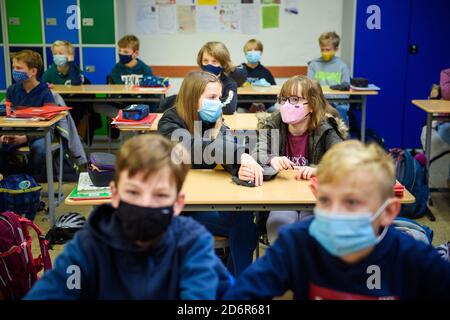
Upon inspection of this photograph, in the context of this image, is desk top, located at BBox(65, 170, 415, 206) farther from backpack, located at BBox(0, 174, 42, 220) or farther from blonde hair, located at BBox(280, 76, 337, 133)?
backpack, located at BBox(0, 174, 42, 220)

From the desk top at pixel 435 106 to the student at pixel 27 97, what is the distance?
298cm

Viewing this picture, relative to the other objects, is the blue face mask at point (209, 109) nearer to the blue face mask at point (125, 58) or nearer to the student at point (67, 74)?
the student at point (67, 74)

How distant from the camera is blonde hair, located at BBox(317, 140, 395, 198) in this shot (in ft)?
5.24

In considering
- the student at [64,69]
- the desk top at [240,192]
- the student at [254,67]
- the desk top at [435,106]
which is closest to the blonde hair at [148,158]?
the desk top at [240,192]

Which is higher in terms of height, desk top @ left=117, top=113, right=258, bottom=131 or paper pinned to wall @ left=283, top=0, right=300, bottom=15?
paper pinned to wall @ left=283, top=0, right=300, bottom=15

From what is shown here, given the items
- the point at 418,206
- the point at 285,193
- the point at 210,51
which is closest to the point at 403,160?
the point at 418,206

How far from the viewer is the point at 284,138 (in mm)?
3408

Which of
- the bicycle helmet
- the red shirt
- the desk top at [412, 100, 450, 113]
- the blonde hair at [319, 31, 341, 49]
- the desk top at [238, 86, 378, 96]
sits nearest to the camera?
the red shirt

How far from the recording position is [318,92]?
337 cm

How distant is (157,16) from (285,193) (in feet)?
17.0

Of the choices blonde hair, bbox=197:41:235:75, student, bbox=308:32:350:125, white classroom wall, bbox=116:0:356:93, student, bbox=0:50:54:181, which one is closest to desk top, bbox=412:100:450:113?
student, bbox=308:32:350:125

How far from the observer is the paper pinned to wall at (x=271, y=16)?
24.7ft

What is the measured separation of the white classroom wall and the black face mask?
6.13 m

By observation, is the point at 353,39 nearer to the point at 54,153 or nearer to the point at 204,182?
the point at 54,153
